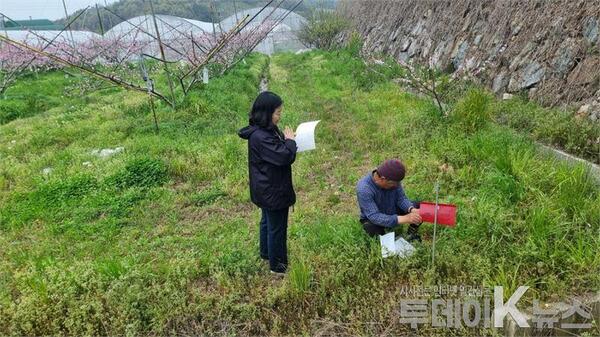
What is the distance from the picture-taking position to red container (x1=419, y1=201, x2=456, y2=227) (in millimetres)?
3203

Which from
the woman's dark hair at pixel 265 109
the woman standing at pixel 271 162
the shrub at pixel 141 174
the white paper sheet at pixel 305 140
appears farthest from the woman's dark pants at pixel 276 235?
the shrub at pixel 141 174

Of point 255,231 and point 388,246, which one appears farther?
point 255,231

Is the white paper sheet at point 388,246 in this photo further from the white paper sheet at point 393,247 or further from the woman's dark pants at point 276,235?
the woman's dark pants at point 276,235

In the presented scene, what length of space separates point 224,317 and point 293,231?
53.2 inches

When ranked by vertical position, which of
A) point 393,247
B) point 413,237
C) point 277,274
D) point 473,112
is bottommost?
point 277,274

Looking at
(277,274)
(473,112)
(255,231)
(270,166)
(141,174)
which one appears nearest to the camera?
(270,166)

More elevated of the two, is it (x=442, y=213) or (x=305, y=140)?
(x=305, y=140)

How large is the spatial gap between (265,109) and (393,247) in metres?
1.56

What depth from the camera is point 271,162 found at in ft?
10.3

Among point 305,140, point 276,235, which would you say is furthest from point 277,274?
point 305,140

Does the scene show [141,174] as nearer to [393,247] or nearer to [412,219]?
[393,247]

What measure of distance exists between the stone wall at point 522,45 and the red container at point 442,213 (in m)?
3.12

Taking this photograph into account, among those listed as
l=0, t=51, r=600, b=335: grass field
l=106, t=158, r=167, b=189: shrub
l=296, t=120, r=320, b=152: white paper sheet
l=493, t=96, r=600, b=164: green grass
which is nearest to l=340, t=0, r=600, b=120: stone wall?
l=493, t=96, r=600, b=164: green grass

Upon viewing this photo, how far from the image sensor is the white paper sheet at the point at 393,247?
331 cm
